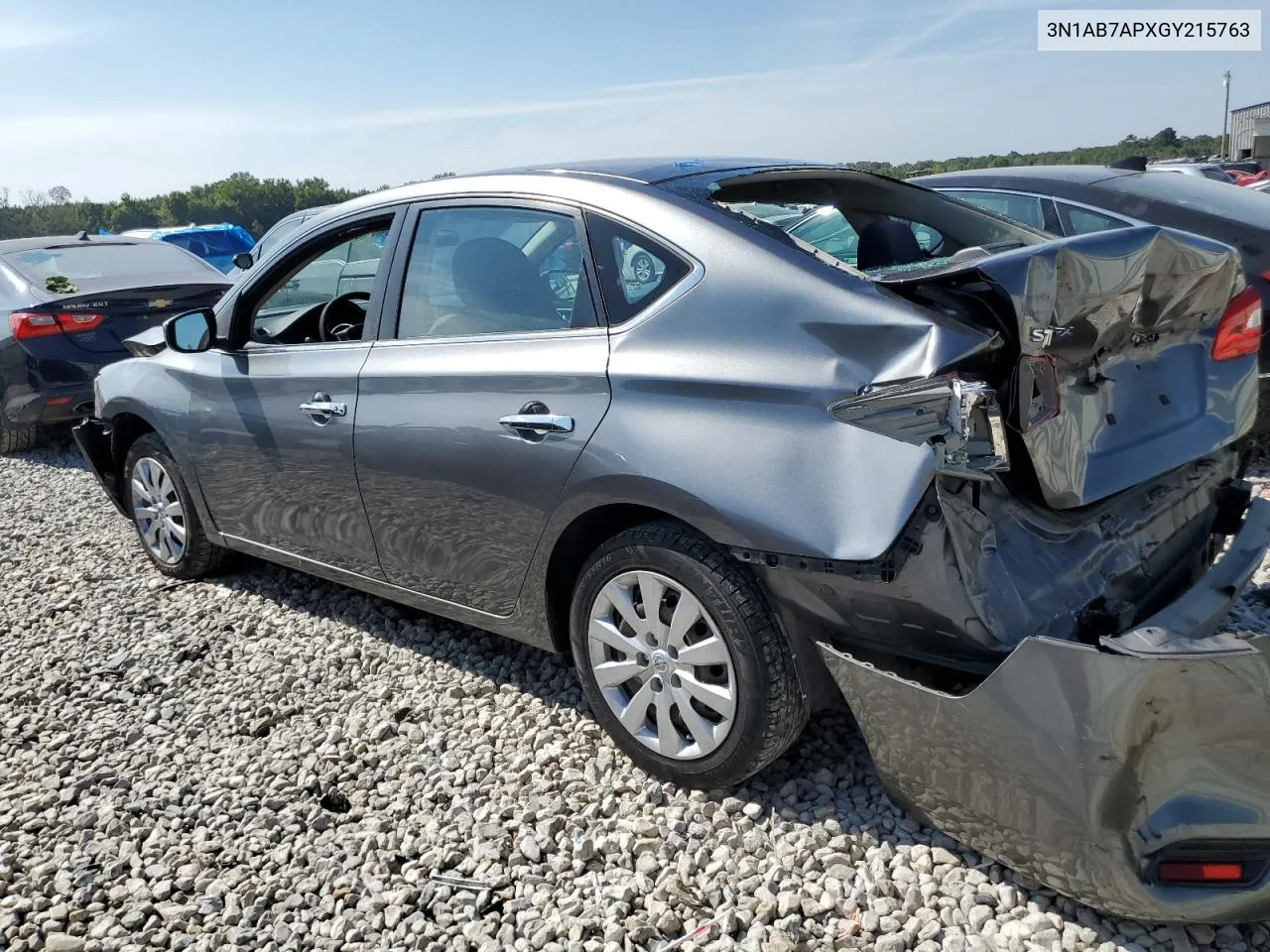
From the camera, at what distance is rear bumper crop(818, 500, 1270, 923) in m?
2.05

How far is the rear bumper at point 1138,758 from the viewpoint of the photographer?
2.05 metres

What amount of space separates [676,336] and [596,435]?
343 millimetres

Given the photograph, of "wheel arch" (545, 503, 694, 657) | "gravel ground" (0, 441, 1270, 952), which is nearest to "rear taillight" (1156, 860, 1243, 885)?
"gravel ground" (0, 441, 1270, 952)

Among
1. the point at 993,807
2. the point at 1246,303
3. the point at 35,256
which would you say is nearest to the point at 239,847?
the point at 993,807

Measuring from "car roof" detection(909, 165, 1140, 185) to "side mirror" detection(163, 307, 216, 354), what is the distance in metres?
3.66

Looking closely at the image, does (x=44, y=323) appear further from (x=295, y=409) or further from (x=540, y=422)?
(x=540, y=422)

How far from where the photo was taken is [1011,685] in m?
2.15

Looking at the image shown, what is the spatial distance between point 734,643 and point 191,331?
2891 mm

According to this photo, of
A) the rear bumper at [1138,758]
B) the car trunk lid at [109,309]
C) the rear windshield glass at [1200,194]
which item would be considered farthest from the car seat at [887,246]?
the car trunk lid at [109,309]

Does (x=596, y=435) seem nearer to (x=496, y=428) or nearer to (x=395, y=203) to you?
(x=496, y=428)

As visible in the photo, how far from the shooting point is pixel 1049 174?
235 inches

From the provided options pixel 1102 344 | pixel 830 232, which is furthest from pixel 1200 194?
pixel 1102 344

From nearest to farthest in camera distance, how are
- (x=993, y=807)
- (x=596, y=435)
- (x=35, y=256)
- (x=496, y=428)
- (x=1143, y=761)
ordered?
(x=1143, y=761) < (x=993, y=807) < (x=596, y=435) < (x=496, y=428) < (x=35, y=256)

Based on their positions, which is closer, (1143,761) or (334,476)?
(1143,761)
